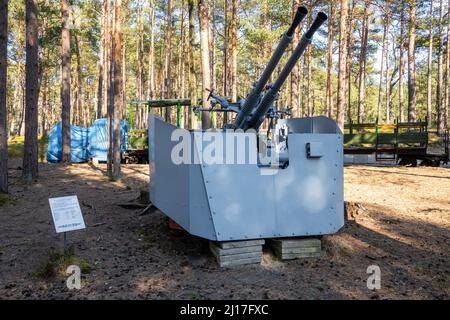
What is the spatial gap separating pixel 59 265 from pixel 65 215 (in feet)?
2.12

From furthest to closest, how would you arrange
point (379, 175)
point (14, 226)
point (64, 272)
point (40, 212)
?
point (379, 175) → point (40, 212) → point (14, 226) → point (64, 272)

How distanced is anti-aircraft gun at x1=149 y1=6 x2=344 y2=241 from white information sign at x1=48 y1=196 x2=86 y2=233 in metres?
1.22

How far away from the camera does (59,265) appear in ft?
14.5

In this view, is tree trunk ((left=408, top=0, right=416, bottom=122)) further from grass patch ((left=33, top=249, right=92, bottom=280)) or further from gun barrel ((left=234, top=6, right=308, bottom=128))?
grass patch ((left=33, top=249, right=92, bottom=280))

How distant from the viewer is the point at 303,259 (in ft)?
16.5

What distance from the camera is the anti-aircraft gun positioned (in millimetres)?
4574

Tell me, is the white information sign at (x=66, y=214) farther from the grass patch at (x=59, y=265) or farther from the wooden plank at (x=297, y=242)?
the wooden plank at (x=297, y=242)

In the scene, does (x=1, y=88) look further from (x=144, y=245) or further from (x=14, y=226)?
(x=144, y=245)

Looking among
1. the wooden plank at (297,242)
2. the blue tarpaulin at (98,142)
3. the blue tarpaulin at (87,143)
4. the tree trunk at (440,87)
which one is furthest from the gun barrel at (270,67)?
the tree trunk at (440,87)

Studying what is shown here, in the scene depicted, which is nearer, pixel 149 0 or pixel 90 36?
pixel 90 36

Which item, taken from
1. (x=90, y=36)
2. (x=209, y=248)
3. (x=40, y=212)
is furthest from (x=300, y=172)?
(x=90, y=36)

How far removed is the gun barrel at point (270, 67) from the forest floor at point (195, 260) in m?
2.05

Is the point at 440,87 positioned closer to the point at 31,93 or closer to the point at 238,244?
the point at 31,93
